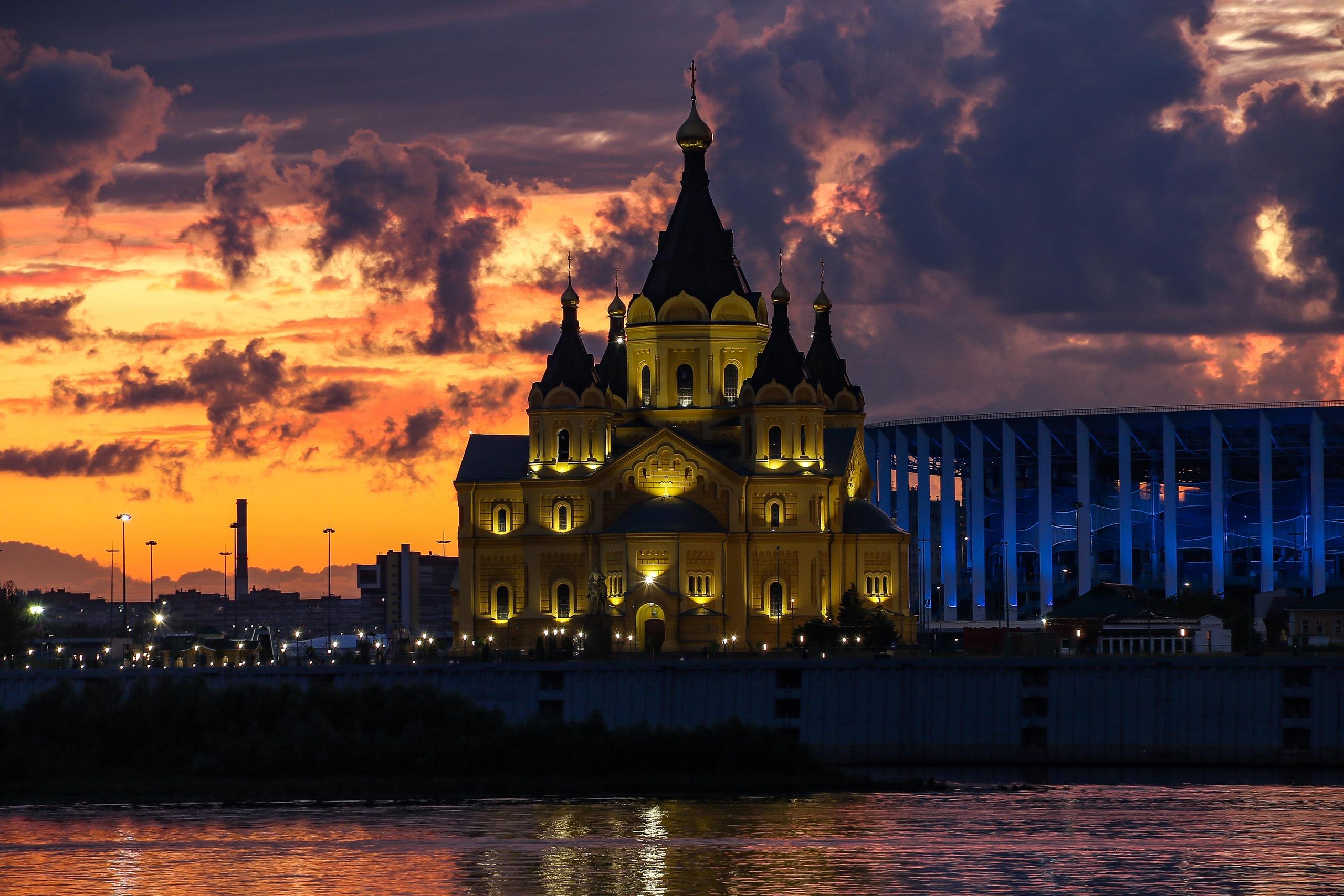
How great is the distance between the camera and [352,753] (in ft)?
279

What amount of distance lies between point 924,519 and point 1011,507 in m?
16.4

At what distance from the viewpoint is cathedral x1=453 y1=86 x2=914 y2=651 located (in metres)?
116

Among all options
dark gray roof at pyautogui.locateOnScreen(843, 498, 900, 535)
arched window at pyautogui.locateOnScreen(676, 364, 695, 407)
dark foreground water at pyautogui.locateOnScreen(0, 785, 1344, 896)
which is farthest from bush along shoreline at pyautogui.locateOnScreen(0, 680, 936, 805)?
arched window at pyautogui.locateOnScreen(676, 364, 695, 407)

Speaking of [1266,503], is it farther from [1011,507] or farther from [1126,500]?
[1011,507]

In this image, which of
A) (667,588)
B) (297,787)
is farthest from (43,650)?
(297,787)

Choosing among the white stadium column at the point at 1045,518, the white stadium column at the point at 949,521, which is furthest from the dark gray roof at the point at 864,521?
the white stadium column at the point at 949,521

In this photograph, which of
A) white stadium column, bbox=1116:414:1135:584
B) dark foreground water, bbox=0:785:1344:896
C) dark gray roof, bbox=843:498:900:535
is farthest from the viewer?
white stadium column, bbox=1116:414:1135:584

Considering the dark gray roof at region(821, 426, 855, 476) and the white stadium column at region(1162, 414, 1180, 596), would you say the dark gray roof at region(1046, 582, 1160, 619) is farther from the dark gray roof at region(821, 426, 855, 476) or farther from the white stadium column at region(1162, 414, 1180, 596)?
the white stadium column at region(1162, 414, 1180, 596)

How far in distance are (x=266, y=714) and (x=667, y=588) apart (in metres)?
31.4

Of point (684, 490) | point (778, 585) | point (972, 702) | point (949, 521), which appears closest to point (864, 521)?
point (778, 585)

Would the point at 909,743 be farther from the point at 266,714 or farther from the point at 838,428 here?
the point at 838,428

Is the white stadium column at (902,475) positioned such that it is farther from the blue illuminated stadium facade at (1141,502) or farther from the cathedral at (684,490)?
the cathedral at (684,490)

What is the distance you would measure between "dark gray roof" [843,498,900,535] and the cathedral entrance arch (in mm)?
11996

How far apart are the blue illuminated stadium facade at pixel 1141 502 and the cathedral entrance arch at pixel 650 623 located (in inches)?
1521
